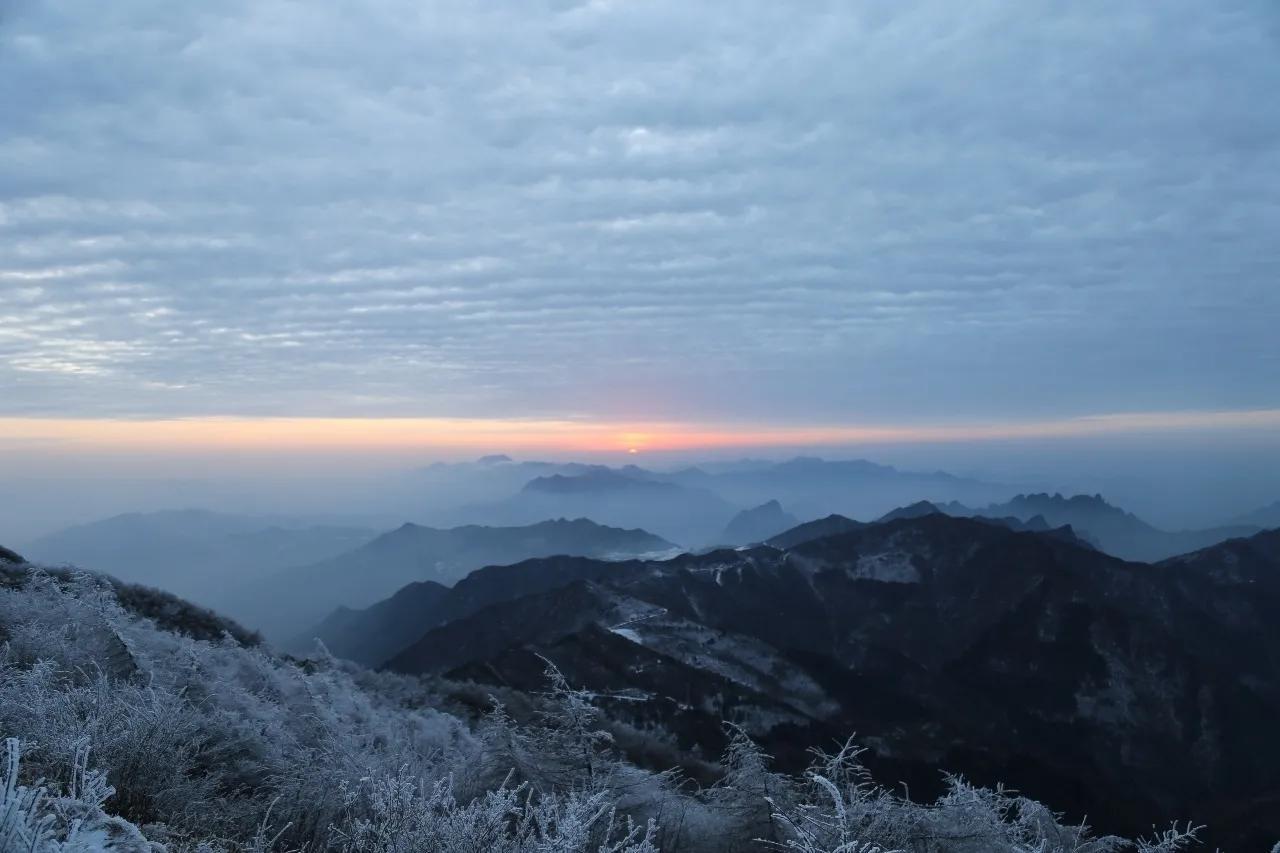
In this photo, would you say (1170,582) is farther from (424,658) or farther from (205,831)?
(205,831)

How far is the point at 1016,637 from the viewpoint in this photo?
8969 centimetres

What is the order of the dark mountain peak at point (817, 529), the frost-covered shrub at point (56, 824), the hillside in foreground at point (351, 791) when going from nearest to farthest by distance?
the frost-covered shrub at point (56, 824)
the hillside in foreground at point (351, 791)
the dark mountain peak at point (817, 529)

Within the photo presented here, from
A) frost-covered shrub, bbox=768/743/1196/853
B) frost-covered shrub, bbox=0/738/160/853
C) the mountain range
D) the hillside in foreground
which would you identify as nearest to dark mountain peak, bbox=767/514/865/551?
the mountain range

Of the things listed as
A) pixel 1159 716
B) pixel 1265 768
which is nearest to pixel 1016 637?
pixel 1159 716

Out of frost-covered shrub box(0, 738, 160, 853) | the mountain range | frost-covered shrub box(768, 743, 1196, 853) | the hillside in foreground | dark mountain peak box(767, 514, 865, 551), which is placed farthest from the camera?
dark mountain peak box(767, 514, 865, 551)

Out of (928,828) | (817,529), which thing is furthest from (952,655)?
(928,828)

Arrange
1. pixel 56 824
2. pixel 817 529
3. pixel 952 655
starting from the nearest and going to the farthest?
pixel 56 824, pixel 952 655, pixel 817 529

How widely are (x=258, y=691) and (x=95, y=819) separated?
11257mm

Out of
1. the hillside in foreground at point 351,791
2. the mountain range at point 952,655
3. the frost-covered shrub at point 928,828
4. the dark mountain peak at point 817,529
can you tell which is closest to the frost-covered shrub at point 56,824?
the hillside in foreground at point 351,791

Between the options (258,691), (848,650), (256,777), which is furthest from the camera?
(848,650)

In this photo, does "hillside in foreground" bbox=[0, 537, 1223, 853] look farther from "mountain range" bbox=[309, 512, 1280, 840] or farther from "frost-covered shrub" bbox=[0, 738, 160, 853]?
"mountain range" bbox=[309, 512, 1280, 840]

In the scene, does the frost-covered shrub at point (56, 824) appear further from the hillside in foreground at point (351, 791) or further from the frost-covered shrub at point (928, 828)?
the frost-covered shrub at point (928, 828)

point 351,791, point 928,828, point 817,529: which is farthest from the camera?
point 817,529

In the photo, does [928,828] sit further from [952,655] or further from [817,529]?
[817,529]
